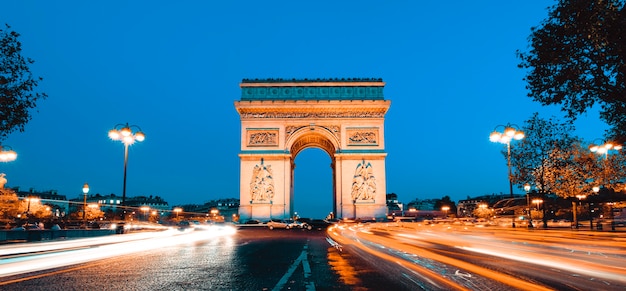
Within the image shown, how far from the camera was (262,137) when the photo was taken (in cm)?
4941

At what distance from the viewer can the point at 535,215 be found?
5250 centimetres

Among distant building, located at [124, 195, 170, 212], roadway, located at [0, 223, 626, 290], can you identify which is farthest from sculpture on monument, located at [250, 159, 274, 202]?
distant building, located at [124, 195, 170, 212]

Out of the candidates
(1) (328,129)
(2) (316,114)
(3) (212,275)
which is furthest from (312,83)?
(3) (212,275)

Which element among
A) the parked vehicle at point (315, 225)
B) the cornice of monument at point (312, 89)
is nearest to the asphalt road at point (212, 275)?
the parked vehicle at point (315, 225)

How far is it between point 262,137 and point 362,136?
10.4 m

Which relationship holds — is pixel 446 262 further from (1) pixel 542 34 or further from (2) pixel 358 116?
(2) pixel 358 116

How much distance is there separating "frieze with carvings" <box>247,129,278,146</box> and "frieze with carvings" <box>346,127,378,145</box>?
303 inches

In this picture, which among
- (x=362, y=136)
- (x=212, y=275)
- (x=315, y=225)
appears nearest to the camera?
(x=212, y=275)

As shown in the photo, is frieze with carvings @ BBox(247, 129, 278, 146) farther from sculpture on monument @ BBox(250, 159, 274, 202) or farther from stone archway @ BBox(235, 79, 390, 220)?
sculpture on monument @ BBox(250, 159, 274, 202)

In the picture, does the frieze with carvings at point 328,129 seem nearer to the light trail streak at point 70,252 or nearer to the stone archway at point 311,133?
the stone archway at point 311,133

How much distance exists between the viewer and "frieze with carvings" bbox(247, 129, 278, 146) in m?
49.3

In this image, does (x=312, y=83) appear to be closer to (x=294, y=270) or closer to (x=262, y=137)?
(x=262, y=137)

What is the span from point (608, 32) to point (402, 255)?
7468 mm

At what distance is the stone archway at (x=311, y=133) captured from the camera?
48.3 metres
